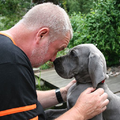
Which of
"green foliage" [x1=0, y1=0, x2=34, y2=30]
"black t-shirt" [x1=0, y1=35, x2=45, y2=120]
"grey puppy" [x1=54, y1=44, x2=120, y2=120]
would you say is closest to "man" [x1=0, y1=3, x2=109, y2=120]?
"black t-shirt" [x1=0, y1=35, x2=45, y2=120]

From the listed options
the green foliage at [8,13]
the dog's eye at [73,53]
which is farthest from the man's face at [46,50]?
the green foliage at [8,13]

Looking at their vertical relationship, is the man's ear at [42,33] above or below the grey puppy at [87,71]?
above

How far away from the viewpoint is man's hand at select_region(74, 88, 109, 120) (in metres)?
2.01

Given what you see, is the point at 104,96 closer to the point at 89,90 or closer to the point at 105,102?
the point at 105,102

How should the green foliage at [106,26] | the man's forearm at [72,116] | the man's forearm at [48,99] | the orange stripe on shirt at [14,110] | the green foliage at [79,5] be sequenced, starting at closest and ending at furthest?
the orange stripe on shirt at [14,110] → the man's forearm at [72,116] → the man's forearm at [48,99] → the green foliage at [106,26] → the green foliage at [79,5]

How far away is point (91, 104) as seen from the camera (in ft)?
6.68

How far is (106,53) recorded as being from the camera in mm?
6281

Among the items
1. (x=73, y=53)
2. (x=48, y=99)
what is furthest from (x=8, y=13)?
(x=73, y=53)

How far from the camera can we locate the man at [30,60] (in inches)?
56.2

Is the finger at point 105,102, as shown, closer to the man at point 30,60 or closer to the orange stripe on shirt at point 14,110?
the man at point 30,60

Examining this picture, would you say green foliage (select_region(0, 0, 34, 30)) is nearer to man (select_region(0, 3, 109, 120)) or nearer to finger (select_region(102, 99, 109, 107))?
man (select_region(0, 3, 109, 120))

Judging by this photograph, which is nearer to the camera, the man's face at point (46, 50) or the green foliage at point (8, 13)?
the man's face at point (46, 50)

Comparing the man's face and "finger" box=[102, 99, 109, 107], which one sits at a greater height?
the man's face

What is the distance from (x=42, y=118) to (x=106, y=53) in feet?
15.7
